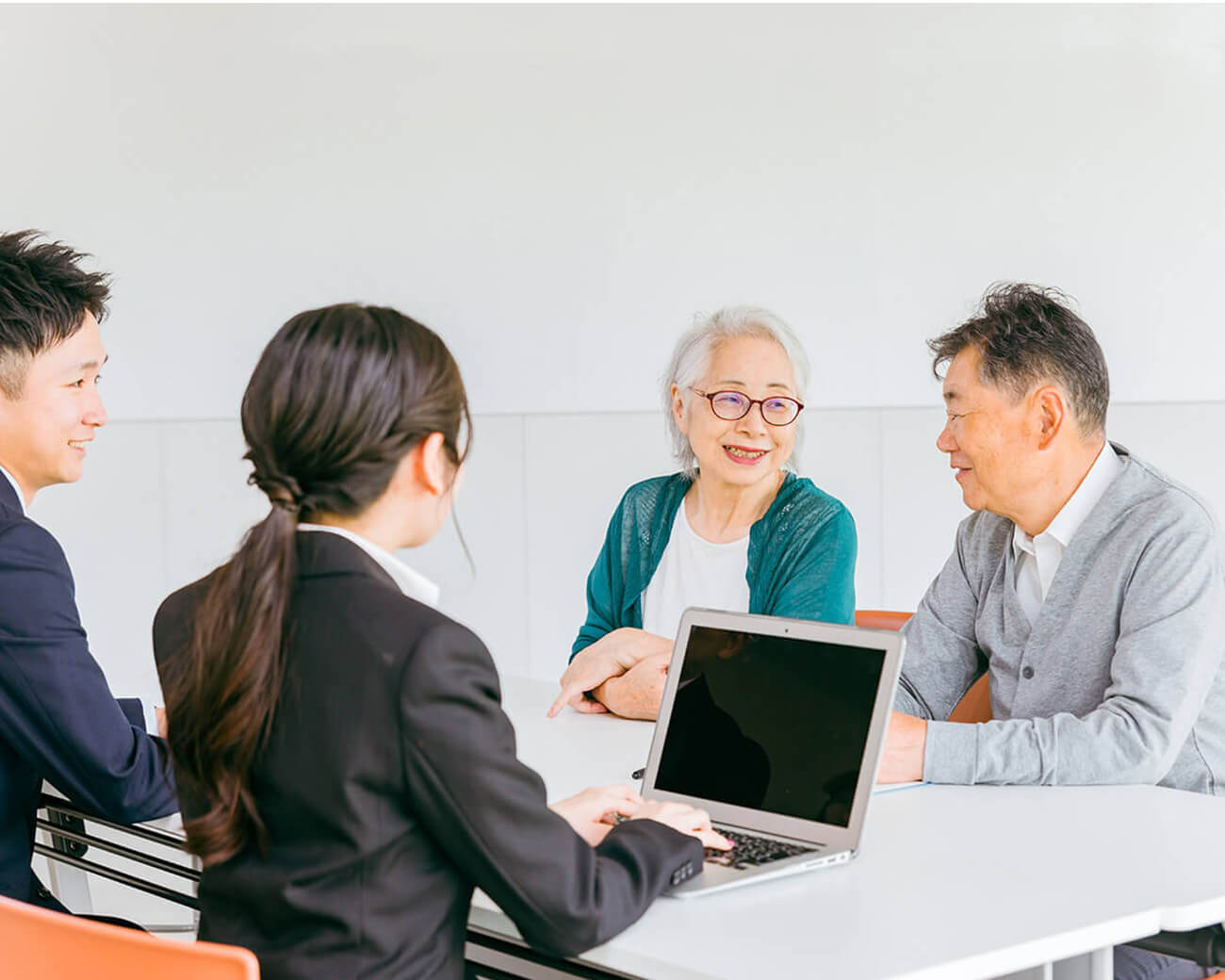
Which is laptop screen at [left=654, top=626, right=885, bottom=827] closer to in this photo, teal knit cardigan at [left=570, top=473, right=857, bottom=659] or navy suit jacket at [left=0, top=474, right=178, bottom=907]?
navy suit jacket at [left=0, top=474, right=178, bottom=907]

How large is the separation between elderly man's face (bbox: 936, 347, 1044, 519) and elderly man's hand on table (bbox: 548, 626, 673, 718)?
1.75 ft

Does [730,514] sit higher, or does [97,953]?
[730,514]

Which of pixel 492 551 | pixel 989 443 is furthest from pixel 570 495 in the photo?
pixel 989 443

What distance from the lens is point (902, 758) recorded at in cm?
173

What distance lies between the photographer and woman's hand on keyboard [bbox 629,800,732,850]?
1.39 m

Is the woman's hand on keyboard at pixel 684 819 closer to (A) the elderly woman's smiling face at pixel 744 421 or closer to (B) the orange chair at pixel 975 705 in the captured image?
(B) the orange chair at pixel 975 705

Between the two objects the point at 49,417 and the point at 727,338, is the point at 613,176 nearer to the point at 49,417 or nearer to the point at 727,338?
the point at 727,338

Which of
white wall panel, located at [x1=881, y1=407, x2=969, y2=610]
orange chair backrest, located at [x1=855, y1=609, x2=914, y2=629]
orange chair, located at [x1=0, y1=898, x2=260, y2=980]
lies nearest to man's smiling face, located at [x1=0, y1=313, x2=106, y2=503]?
orange chair, located at [x1=0, y1=898, x2=260, y2=980]

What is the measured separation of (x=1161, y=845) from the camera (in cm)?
148

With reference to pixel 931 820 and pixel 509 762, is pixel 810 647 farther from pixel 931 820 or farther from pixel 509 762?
pixel 509 762

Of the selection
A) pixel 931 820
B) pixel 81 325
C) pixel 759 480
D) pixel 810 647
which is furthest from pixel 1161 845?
pixel 81 325

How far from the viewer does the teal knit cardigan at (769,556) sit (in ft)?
7.95

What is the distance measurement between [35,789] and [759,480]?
4.47 feet

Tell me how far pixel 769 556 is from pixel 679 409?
14.8 inches
